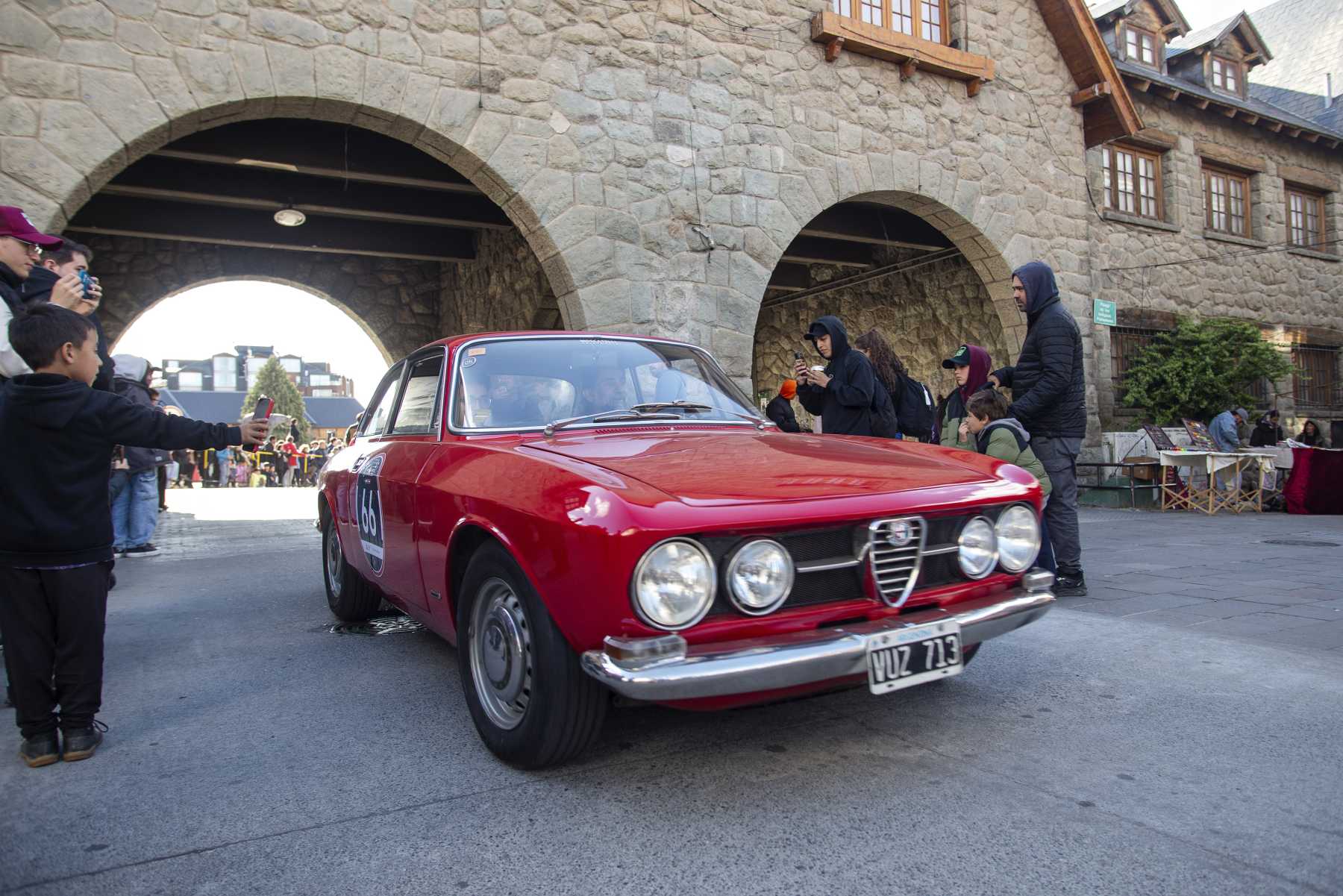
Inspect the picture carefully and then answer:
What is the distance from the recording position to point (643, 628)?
6.77 feet

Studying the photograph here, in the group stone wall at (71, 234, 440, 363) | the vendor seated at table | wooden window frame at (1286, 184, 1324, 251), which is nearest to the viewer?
the vendor seated at table

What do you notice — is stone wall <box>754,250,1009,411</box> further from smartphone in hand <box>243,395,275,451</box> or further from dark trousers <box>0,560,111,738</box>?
dark trousers <box>0,560,111,738</box>

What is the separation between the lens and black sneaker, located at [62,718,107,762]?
269cm

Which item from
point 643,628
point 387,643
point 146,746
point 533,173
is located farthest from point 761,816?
point 533,173

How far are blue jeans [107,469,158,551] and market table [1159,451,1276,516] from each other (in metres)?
10.5

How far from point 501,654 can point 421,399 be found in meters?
1.49

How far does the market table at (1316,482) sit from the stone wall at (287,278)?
12.7 metres

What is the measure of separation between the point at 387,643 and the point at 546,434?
178 cm

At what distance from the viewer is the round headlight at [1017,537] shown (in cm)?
262

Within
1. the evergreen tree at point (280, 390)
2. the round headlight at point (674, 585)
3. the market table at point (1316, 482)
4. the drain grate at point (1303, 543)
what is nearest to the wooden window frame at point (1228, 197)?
the market table at point (1316, 482)

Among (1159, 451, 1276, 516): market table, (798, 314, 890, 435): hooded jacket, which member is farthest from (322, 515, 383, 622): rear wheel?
(1159, 451, 1276, 516): market table

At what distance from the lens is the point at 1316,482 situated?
10117mm

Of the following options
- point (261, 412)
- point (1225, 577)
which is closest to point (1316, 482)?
point (1225, 577)

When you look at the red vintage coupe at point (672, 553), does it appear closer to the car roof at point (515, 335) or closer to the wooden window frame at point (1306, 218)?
the car roof at point (515, 335)
